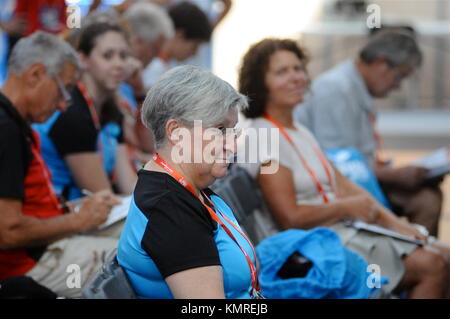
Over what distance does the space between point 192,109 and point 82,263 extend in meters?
1.14

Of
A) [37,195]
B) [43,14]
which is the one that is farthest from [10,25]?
[37,195]

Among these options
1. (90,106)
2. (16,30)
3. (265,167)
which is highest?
(16,30)

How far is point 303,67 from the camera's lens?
3.55 metres

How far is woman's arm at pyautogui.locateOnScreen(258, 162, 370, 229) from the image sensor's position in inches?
122

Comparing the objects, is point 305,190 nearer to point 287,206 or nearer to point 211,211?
point 287,206

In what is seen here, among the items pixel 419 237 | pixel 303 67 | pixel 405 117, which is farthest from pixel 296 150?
pixel 405 117

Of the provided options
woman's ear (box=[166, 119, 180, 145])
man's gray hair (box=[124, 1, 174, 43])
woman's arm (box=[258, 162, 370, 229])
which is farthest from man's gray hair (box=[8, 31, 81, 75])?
man's gray hair (box=[124, 1, 174, 43])

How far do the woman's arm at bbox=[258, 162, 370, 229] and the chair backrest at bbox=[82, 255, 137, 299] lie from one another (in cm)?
129

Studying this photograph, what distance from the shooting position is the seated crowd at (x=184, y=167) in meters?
1.85

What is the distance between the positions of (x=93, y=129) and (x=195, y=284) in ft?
5.87

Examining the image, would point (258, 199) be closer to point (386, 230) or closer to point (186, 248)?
point (386, 230)

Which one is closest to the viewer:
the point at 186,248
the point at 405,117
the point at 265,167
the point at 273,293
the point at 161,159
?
the point at 186,248

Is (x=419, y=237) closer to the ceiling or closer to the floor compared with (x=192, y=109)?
closer to the floor

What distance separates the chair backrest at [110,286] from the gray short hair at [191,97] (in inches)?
15.3
